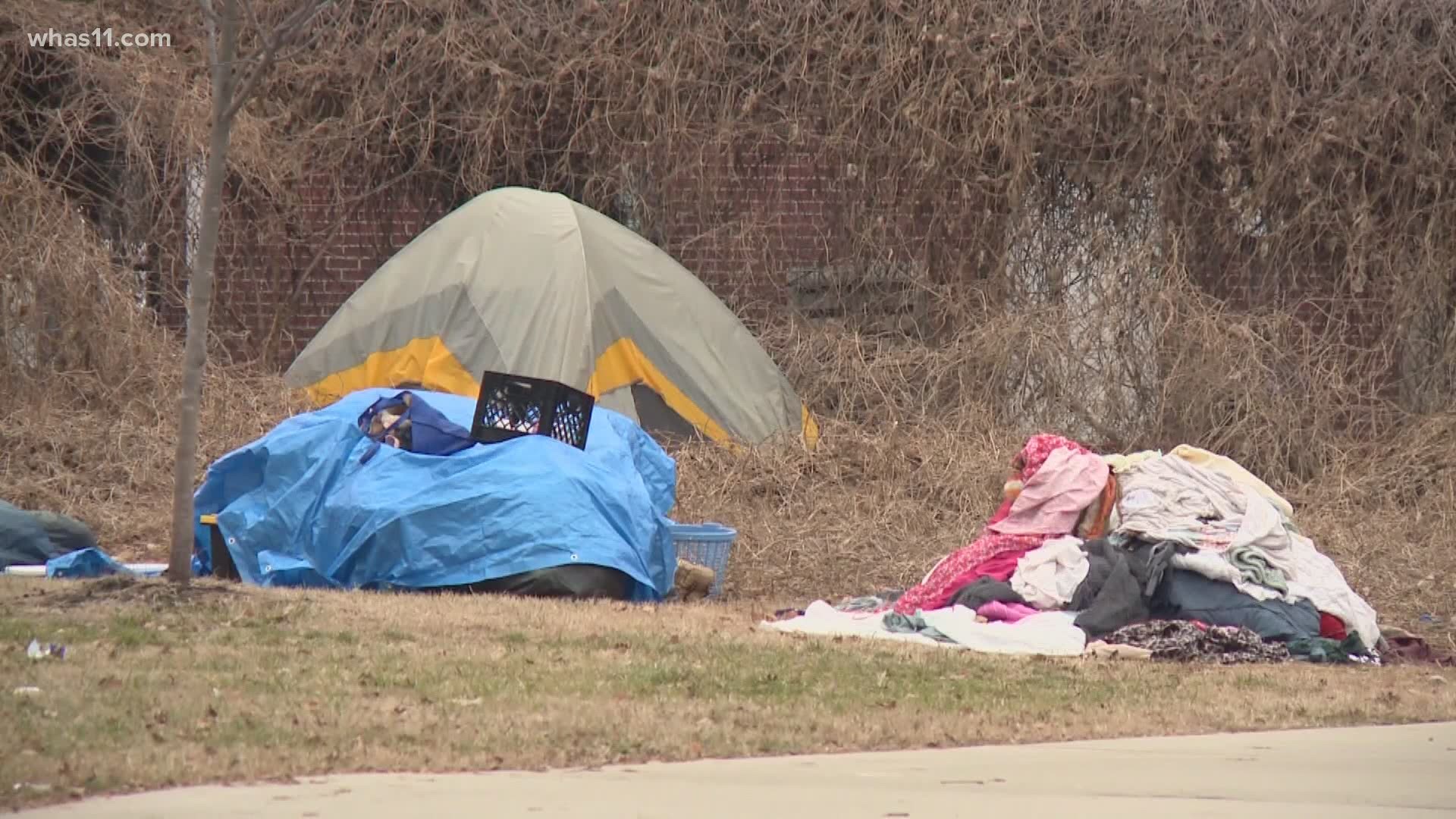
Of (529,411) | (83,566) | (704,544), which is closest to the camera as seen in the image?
(83,566)

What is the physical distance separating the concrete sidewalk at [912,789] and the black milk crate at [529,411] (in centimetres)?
437

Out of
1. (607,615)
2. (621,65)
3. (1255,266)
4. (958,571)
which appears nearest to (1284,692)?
(958,571)

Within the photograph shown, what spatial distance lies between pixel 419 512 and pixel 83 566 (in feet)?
5.60

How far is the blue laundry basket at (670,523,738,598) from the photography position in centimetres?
950

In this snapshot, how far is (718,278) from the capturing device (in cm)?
1399

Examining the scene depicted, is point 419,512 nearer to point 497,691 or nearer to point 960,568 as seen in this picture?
point 960,568

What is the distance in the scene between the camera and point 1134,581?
7965 mm

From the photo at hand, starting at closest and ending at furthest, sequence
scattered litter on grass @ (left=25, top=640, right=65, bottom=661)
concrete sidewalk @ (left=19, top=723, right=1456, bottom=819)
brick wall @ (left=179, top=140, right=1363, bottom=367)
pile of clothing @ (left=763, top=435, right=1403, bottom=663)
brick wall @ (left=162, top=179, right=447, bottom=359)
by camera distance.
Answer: concrete sidewalk @ (left=19, top=723, right=1456, bottom=819) → scattered litter on grass @ (left=25, top=640, right=65, bottom=661) → pile of clothing @ (left=763, top=435, right=1403, bottom=663) → brick wall @ (left=179, top=140, right=1363, bottom=367) → brick wall @ (left=162, top=179, right=447, bottom=359)

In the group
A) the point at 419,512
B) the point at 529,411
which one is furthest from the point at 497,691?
the point at 529,411

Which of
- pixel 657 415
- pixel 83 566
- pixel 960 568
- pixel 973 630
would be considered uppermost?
pixel 657 415

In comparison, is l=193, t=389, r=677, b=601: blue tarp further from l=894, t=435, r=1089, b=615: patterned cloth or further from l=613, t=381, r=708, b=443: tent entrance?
l=613, t=381, r=708, b=443: tent entrance

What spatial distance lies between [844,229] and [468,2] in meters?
3.46

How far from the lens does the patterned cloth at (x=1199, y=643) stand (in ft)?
24.8

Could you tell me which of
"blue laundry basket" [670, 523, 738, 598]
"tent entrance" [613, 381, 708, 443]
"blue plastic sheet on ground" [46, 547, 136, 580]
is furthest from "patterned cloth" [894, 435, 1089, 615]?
"tent entrance" [613, 381, 708, 443]
